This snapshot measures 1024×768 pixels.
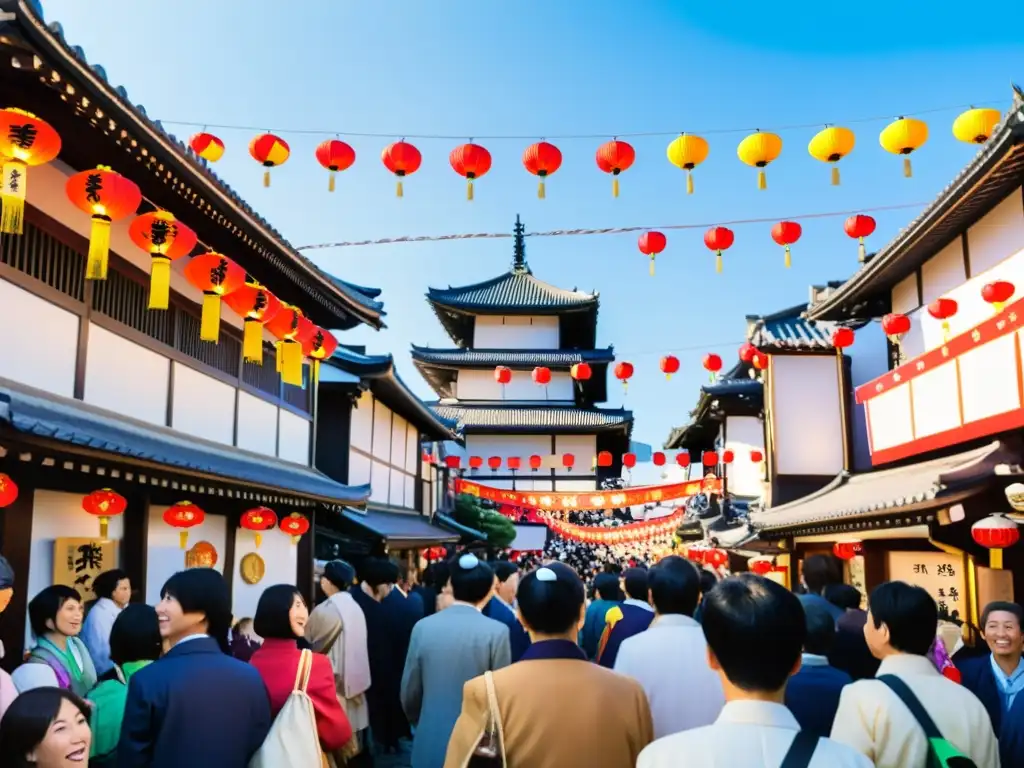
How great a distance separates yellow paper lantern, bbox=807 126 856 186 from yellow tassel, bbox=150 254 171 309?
723 centimetres

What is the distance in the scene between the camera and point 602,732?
128 inches

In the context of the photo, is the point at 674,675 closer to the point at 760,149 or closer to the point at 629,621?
the point at 629,621

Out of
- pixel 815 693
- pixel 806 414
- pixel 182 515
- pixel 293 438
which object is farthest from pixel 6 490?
pixel 806 414

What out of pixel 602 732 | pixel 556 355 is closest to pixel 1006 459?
pixel 602 732

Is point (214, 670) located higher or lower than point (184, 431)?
lower

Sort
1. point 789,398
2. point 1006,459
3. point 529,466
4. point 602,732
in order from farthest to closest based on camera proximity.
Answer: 1. point 529,466
2. point 789,398
3. point 1006,459
4. point 602,732

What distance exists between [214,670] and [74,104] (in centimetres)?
529

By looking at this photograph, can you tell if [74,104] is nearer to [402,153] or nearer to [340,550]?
[402,153]

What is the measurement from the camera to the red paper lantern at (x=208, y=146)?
11.2m

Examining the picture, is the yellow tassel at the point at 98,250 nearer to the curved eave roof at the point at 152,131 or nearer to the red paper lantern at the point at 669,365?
the curved eave roof at the point at 152,131

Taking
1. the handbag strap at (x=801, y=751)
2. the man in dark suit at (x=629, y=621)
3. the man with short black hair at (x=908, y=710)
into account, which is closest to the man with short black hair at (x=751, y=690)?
the handbag strap at (x=801, y=751)

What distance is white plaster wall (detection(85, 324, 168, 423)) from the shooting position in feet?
27.8

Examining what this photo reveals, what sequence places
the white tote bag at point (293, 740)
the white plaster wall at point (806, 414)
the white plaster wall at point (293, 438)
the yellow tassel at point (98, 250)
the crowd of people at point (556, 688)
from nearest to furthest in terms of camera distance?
the crowd of people at point (556, 688), the white tote bag at point (293, 740), the yellow tassel at point (98, 250), the white plaster wall at point (293, 438), the white plaster wall at point (806, 414)

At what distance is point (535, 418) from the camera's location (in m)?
40.8
